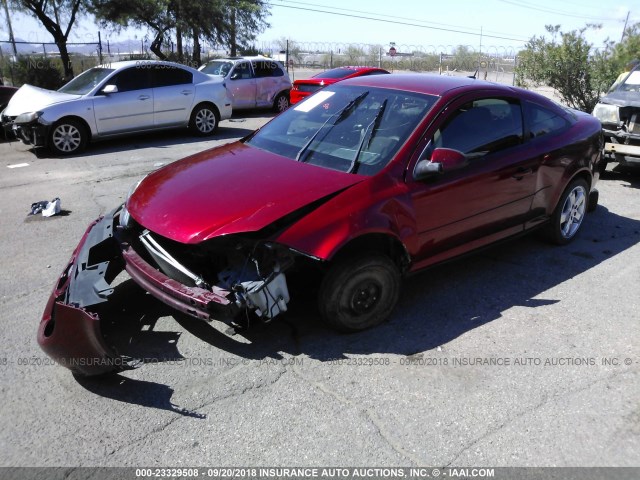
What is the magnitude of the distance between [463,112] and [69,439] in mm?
3538


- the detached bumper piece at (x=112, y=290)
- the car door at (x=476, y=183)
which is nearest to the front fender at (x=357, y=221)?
the car door at (x=476, y=183)

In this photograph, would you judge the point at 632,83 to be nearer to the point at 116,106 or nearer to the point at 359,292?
the point at 359,292

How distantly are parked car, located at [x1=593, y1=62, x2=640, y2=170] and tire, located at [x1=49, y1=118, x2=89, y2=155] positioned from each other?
8773 millimetres

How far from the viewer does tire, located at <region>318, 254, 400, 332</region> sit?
142 inches

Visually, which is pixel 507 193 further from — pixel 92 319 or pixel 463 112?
pixel 92 319

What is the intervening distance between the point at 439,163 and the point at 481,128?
0.83 meters

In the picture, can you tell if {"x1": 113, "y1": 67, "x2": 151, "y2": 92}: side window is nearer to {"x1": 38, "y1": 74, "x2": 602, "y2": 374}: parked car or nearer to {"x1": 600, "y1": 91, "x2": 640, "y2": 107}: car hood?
{"x1": 38, "y1": 74, "x2": 602, "y2": 374}: parked car

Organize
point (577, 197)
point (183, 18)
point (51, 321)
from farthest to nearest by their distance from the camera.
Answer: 1. point (183, 18)
2. point (577, 197)
3. point (51, 321)

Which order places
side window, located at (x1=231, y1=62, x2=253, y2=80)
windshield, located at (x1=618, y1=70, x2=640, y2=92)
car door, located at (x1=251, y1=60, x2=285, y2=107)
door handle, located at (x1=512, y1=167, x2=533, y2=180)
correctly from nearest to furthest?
door handle, located at (x1=512, y1=167, x2=533, y2=180) < windshield, located at (x1=618, y1=70, x2=640, y2=92) < side window, located at (x1=231, y1=62, x2=253, y2=80) < car door, located at (x1=251, y1=60, x2=285, y2=107)

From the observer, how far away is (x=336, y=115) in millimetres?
4469

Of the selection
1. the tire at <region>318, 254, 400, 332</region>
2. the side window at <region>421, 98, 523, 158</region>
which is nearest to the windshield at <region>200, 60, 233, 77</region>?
the side window at <region>421, 98, 523, 158</region>

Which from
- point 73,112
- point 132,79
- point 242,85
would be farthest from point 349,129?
point 242,85

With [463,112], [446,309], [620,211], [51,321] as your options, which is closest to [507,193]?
[463,112]

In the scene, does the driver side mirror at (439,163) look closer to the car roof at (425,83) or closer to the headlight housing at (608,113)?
the car roof at (425,83)
